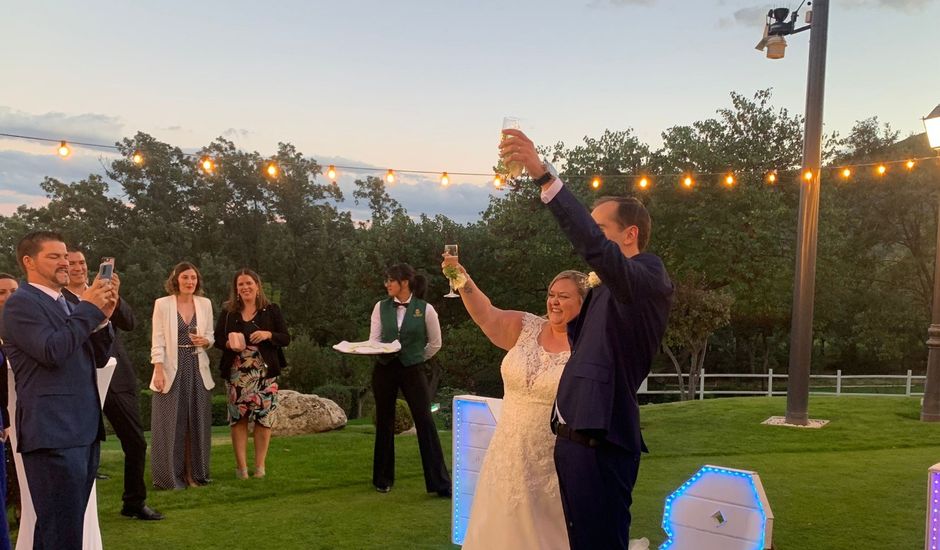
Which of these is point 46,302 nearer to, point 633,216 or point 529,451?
point 529,451

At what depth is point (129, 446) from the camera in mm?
5621

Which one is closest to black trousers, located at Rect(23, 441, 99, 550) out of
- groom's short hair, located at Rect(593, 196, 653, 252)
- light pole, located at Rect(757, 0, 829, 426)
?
groom's short hair, located at Rect(593, 196, 653, 252)

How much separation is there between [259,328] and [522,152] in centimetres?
502

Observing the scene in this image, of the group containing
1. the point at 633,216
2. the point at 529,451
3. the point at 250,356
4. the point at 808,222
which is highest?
the point at 808,222

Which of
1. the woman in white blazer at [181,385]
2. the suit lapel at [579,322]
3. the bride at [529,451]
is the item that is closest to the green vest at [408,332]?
the woman in white blazer at [181,385]

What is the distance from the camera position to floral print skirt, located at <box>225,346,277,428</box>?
673 centimetres

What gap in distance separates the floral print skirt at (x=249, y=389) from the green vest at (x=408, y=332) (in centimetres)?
125

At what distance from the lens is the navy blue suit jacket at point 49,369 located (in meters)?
3.15

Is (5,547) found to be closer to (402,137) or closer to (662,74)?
(662,74)

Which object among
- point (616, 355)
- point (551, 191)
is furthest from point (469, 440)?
point (551, 191)

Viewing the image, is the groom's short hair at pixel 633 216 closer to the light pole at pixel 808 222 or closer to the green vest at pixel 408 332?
the green vest at pixel 408 332

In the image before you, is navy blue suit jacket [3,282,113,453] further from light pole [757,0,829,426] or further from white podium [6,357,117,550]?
light pole [757,0,829,426]

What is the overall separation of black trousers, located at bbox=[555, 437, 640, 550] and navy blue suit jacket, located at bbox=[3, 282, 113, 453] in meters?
2.20

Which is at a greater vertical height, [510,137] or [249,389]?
[510,137]
